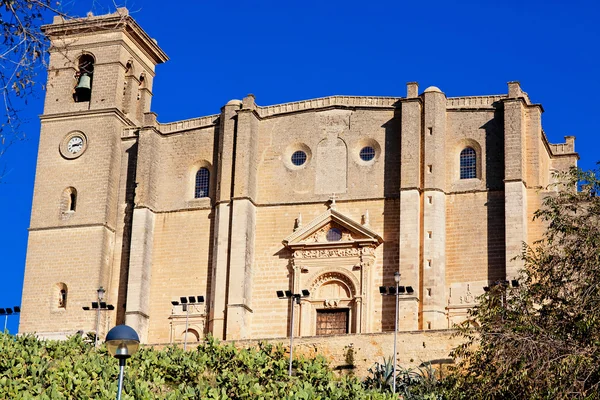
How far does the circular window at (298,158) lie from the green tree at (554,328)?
16.6 meters

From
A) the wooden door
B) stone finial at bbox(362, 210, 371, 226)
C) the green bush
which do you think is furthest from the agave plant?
stone finial at bbox(362, 210, 371, 226)

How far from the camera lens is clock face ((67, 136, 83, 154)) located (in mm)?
43375

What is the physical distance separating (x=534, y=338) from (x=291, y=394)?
528 cm

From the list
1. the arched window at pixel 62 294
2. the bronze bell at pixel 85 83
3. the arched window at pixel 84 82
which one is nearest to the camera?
the arched window at pixel 62 294

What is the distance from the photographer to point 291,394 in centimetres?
2508

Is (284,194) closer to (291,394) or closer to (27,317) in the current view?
(27,317)

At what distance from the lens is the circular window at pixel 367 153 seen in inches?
1581

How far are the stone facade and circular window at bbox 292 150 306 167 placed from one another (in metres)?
0.16

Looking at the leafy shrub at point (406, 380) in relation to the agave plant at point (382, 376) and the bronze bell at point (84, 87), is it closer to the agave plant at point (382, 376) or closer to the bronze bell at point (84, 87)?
the agave plant at point (382, 376)

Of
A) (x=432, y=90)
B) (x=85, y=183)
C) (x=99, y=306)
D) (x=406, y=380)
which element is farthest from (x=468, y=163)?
(x=85, y=183)

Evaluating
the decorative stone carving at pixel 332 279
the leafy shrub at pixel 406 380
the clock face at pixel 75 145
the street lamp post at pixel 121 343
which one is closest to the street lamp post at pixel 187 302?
the decorative stone carving at pixel 332 279

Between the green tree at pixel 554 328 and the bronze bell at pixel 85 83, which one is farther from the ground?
the bronze bell at pixel 85 83

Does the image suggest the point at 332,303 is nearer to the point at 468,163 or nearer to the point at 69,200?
the point at 468,163

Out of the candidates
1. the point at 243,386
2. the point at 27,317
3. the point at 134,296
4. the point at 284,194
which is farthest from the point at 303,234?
the point at 243,386
